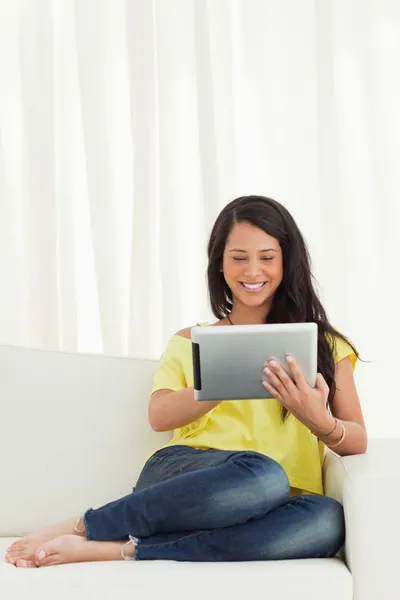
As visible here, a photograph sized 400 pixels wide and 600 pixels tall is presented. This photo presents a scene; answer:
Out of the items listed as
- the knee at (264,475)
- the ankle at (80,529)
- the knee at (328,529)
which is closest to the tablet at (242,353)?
the knee at (264,475)

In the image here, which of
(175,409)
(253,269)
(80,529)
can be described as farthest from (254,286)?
(80,529)

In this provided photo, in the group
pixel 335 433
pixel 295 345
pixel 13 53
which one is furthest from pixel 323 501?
pixel 13 53

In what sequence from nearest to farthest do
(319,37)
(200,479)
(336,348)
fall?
1. (200,479)
2. (336,348)
3. (319,37)

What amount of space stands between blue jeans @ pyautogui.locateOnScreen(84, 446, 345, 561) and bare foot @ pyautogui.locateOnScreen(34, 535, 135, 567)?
3 cm

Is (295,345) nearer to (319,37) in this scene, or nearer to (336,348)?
(336,348)

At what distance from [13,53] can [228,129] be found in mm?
710

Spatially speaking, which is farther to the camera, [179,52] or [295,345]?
[179,52]

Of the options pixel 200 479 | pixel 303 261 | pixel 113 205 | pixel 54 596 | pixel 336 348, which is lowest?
pixel 54 596

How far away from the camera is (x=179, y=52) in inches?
103

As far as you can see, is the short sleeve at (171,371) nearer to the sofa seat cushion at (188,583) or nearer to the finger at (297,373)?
the finger at (297,373)

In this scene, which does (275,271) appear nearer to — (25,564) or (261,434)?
(261,434)

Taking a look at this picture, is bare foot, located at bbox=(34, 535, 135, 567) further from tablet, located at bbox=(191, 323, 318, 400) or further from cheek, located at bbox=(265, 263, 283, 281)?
cheek, located at bbox=(265, 263, 283, 281)

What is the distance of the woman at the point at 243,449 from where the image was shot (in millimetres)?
1582

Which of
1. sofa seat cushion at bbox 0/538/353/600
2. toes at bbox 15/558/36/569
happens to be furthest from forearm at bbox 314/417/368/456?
toes at bbox 15/558/36/569
